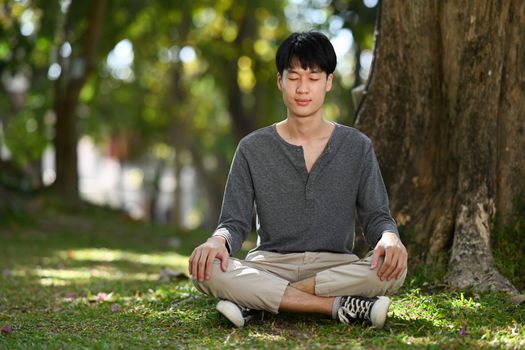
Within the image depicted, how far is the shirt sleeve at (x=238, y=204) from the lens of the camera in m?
4.64

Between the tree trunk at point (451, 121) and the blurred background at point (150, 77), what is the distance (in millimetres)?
6714

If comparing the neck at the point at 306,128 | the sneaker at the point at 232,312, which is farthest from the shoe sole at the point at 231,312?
the neck at the point at 306,128

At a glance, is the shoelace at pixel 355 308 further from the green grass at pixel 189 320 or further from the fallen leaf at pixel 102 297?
the fallen leaf at pixel 102 297

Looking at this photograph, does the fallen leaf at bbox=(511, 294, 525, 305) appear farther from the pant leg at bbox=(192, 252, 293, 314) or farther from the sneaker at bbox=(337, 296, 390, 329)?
the pant leg at bbox=(192, 252, 293, 314)

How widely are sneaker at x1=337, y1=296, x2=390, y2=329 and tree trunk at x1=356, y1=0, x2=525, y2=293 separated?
118 centimetres

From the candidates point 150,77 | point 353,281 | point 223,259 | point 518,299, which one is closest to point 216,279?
point 223,259

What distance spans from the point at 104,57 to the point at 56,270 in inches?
438

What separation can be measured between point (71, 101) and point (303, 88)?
11.7 m

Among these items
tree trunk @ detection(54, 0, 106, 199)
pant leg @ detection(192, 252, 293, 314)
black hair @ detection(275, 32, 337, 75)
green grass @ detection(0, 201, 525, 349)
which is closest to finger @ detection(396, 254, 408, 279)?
green grass @ detection(0, 201, 525, 349)

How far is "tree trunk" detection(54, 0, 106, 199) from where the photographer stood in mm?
15195

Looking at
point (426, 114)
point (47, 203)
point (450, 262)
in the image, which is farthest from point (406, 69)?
point (47, 203)

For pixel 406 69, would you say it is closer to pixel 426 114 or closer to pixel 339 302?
pixel 426 114

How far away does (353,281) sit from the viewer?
4348mm

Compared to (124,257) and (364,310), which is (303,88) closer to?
(364,310)
